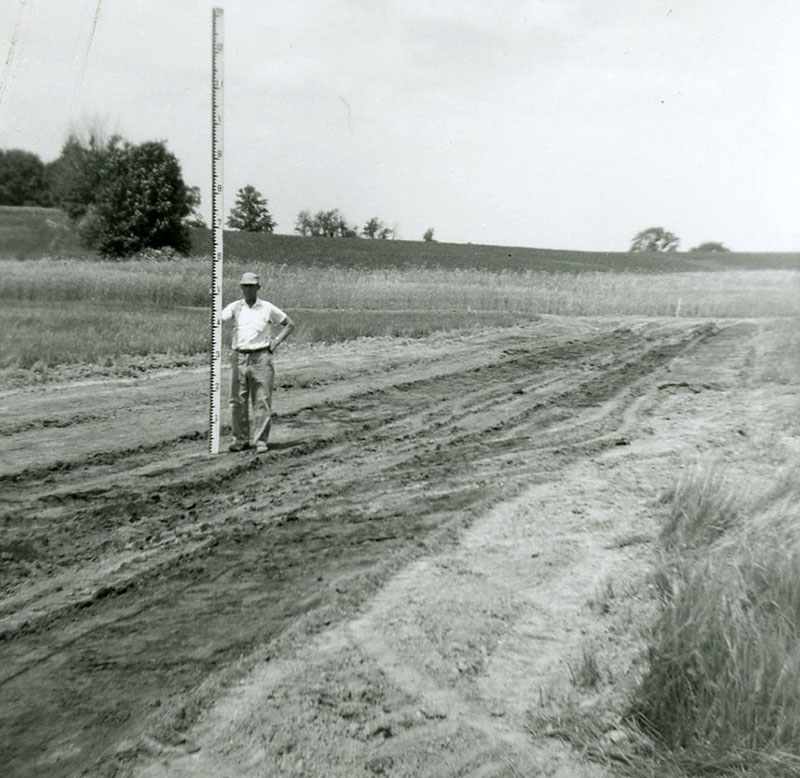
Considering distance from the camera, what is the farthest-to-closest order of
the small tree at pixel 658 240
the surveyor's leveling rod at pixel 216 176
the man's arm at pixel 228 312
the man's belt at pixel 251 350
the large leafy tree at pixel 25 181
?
the small tree at pixel 658 240 → the large leafy tree at pixel 25 181 → the man's belt at pixel 251 350 → the man's arm at pixel 228 312 → the surveyor's leveling rod at pixel 216 176

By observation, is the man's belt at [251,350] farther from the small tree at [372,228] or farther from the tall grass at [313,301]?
the small tree at [372,228]

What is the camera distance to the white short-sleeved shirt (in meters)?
8.81

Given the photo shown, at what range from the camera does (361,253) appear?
4941 centimetres

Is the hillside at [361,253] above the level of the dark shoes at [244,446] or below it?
above

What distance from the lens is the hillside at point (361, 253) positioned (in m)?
45.0

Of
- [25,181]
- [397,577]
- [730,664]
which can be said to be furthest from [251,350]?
[25,181]

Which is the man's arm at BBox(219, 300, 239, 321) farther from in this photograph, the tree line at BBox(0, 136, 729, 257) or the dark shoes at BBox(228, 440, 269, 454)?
the tree line at BBox(0, 136, 729, 257)

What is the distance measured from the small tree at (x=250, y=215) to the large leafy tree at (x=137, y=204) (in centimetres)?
559

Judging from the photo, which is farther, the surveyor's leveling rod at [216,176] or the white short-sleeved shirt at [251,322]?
the white short-sleeved shirt at [251,322]

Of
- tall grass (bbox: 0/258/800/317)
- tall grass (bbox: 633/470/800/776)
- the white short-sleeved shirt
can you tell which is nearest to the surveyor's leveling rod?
the white short-sleeved shirt

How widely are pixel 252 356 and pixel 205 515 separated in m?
2.38

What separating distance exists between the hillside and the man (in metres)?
32.7

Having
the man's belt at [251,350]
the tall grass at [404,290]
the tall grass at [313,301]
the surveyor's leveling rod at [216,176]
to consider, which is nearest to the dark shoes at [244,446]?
the surveyor's leveling rod at [216,176]

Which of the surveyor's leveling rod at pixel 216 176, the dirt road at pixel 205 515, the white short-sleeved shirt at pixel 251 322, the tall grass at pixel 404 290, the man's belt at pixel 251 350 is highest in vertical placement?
the surveyor's leveling rod at pixel 216 176
